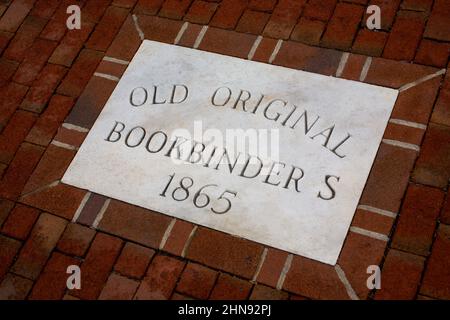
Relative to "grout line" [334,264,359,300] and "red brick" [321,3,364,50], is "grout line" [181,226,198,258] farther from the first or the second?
"red brick" [321,3,364,50]

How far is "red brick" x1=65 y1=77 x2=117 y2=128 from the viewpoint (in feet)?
7.32

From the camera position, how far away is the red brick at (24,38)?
255cm

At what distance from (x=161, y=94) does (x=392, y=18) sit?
1137 millimetres

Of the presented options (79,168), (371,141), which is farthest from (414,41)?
(79,168)

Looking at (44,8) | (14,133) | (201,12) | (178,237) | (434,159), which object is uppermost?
(201,12)

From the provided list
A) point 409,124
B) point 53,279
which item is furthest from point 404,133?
point 53,279

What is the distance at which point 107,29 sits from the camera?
2.51m

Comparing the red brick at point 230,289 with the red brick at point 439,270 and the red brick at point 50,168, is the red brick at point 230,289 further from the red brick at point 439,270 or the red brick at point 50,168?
the red brick at point 50,168

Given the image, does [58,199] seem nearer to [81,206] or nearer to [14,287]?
[81,206]

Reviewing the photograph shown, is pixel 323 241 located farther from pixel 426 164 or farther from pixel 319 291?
pixel 426 164

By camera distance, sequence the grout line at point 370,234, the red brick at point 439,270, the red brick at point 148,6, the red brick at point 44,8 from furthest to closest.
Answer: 1. the red brick at point 44,8
2. the red brick at point 148,6
3. the grout line at point 370,234
4. the red brick at point 439,270

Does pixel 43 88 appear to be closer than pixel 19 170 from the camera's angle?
No

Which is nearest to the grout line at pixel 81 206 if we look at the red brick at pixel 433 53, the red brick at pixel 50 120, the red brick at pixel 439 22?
the red brick at pixel 50 120

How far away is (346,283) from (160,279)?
0.69m
